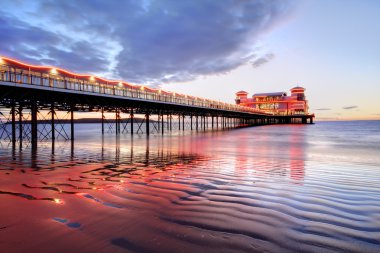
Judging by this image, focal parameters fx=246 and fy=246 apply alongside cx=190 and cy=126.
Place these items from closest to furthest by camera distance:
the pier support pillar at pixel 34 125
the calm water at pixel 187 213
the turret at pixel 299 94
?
the calm water at pixel 187 213 → the pier support pillar at pixel 34 125 → the turret at pixel 299 94

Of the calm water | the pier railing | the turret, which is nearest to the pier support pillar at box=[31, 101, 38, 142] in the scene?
the pier railing

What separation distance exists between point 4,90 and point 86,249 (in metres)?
22.3

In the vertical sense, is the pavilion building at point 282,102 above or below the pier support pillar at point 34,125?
above

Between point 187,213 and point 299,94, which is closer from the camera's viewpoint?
point 187,213

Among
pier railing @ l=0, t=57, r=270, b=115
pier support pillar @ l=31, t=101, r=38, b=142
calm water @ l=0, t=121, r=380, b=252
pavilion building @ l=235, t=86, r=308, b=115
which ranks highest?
pavilion building @ l=235, t=86, r=308, b=115

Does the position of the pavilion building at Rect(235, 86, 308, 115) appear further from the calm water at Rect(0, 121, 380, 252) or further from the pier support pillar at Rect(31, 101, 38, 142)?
the calm water at Rect(0, 121, 380, 252)

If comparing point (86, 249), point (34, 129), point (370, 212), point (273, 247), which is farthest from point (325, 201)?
point (34, 129)

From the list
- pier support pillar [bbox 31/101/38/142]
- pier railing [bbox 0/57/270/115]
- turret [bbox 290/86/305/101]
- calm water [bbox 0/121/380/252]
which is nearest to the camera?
calm water [bbox 0/121/380/252]

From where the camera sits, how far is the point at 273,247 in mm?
2828

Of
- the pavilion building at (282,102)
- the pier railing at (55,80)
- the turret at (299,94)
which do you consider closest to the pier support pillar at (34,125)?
the pier railing at (55,80)

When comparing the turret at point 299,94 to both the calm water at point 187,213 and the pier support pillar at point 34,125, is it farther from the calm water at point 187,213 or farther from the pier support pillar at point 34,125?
the calm water at point 187,213

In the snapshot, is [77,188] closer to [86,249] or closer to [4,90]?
[86,249]

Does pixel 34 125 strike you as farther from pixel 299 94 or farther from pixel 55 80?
pixel 299 94

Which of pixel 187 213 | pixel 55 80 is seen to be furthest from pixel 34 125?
pixel 187 213
